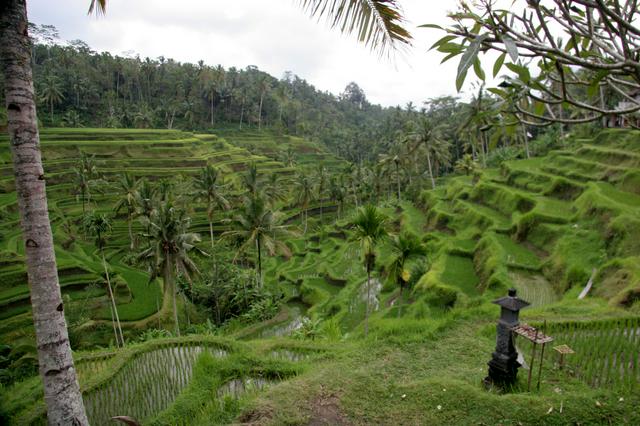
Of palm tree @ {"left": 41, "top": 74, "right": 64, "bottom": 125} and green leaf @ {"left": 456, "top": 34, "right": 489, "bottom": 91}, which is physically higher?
palm tree @ {"left": 41, "top": 74, "right": 64, "bottom": 125}

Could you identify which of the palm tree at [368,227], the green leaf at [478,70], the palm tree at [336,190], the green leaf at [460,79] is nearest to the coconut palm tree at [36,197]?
the green leaf at [478,70]

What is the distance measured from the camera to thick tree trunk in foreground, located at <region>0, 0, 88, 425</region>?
387 centimetres

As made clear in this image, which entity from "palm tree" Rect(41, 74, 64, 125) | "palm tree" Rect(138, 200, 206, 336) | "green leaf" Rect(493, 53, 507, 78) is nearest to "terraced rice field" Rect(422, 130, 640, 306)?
"palm tree" Rect(138, 200, 206, 336)

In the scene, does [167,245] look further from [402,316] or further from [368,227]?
[402,316]

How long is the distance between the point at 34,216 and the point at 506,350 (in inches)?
284

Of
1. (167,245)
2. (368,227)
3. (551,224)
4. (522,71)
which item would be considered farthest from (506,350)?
(551,224)

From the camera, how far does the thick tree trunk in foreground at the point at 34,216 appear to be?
3865 millimetres

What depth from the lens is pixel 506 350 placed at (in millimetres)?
6984

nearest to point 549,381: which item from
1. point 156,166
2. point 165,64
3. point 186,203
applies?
point 186,203

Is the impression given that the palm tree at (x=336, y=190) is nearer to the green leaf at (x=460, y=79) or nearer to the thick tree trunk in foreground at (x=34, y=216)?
the thick tree trunk in foreground at (x=34, y=216)

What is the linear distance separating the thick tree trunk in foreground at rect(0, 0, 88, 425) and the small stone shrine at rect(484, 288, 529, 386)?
6443 millimetres

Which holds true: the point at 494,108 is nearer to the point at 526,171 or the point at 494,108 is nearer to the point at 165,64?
the point at 526,171

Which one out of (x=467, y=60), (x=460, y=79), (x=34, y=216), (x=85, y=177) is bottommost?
(x=85, y=177)

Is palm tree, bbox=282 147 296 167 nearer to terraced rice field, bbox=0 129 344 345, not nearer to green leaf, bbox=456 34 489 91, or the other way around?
terraced rice field, bbox=0 129 344 345
